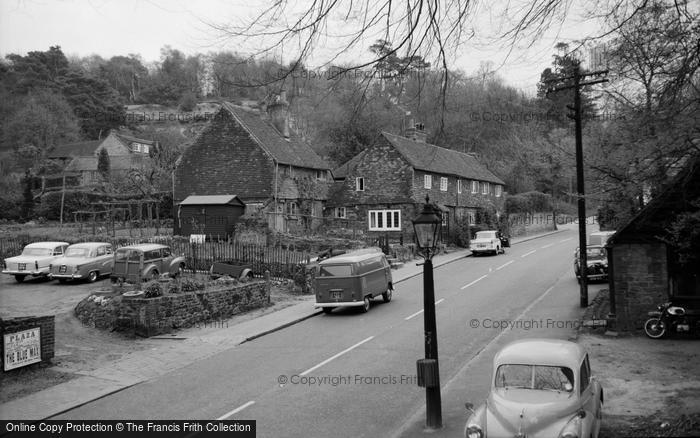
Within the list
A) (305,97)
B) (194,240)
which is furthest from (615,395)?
(194,240)

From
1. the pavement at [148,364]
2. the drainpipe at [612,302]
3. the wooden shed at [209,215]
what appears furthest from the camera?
the wooden shed at [209,215]

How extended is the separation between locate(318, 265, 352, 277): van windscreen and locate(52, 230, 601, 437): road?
1523mm

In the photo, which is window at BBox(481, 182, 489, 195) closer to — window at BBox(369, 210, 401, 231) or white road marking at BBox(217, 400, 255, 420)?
window at BBox(369, 210, 401, 231)

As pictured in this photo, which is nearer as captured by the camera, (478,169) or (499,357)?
(499,357)

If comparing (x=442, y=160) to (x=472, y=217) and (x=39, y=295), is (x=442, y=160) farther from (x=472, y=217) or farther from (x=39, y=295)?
(x=39, y=295)

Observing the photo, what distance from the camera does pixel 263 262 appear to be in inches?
1048

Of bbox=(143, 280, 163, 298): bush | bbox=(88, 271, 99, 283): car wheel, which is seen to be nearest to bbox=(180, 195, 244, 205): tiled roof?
bbox=(88, 271, 99, 283): car wheel

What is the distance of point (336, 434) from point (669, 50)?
7.71 metres

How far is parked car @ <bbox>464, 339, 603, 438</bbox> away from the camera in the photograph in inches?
282

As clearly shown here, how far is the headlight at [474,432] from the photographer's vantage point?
23.7 ft

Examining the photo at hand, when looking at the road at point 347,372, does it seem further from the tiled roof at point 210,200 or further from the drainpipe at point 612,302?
the tiled roof at point 210,200

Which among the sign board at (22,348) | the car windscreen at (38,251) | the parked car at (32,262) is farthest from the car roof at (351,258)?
the car windscreen at (38,251)

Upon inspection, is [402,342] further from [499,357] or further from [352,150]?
[352,150]

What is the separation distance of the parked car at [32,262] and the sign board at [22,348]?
46.6ft
